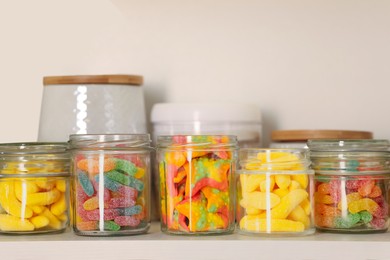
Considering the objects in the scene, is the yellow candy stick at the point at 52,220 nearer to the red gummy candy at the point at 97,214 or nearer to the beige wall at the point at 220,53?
the red gummy candy at the point at 97,214

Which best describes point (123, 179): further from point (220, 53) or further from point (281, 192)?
point (220, 53)

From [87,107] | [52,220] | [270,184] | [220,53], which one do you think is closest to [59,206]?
[52,220]

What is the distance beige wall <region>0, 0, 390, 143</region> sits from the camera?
1.30m

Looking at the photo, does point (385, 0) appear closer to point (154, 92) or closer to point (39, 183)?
point (154, 92)

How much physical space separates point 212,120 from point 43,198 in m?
0.29

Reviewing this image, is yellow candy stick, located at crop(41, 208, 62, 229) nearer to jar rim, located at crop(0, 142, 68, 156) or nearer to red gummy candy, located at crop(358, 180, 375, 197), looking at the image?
jar rim, located at crop(0, 142, 68, 156)

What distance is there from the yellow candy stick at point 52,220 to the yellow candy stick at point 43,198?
0.01 meters

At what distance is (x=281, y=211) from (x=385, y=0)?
1.43ft

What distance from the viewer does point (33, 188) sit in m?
1.10

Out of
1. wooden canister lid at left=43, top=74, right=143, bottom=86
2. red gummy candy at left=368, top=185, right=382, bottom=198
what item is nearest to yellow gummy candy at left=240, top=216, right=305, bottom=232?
red gummy candy at left=368, top=185, right=382, bottom=198

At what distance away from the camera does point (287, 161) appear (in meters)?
1.06

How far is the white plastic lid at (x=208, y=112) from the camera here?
1234mm

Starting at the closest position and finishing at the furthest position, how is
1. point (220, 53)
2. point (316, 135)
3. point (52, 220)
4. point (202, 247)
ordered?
point (202, 247)
point (52, 220)
point (316, 135)
point (220, 53)

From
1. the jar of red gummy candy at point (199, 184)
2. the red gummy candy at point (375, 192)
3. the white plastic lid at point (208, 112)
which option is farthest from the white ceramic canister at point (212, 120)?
the red gummy candy at point (375, 192)
